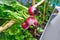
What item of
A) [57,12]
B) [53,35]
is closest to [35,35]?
[53,35]

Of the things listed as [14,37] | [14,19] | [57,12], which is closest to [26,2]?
[57,12]

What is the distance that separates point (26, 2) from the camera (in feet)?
7.66

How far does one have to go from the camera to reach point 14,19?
2.18 ft

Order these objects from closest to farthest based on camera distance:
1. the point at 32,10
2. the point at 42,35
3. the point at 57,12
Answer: the point at 32,10 → the point at 42,35 → the point at 57,12

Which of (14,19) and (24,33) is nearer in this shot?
(14,19)

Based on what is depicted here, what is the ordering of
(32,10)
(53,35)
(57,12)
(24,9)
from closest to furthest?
(32,10) < (24,9) < (53,35) < (57,12)

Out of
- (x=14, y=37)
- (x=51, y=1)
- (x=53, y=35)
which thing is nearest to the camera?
(x=14, y=37)

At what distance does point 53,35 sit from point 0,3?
1.43 metres

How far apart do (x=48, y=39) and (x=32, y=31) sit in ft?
0.67

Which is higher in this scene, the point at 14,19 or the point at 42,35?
the point at 14,19

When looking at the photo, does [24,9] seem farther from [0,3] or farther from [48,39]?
[48,39]

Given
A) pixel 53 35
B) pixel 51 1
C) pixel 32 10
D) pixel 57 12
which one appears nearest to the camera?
pixel 32 10

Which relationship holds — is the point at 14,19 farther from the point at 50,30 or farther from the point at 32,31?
the point at 50,30

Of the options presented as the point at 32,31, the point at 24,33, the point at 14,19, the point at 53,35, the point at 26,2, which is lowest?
the point at 53,35
